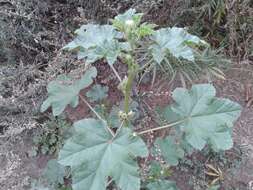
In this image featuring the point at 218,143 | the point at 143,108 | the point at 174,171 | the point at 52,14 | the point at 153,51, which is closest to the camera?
the point at 153,51

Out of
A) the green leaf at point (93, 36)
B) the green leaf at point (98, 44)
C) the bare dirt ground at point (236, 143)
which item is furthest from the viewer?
the bare dirt ground at point (236, 143)

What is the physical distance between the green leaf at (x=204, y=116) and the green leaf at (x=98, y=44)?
376 mm

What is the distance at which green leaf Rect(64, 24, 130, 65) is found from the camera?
1580 millimetres

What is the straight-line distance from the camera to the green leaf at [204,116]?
1742 mm

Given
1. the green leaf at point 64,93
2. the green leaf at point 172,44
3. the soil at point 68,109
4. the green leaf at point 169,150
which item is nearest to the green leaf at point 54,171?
the soil at point 68,109

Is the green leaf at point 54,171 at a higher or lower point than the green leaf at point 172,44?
lower

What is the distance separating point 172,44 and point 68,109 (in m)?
1.28

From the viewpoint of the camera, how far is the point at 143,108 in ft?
8.72

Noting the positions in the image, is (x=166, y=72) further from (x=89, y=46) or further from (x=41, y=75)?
(x=89, y=46)

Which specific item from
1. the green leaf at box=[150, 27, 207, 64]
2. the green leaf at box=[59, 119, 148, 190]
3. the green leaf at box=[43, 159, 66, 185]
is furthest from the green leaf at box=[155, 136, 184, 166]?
the green leaf at box=[43, 159, 66, 185]

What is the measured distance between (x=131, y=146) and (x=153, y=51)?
0.38 m

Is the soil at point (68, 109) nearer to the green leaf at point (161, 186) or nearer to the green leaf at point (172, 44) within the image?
the green leaf at point (161, 186)

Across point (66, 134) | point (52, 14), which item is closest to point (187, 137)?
point (66, 134)

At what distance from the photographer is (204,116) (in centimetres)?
177
